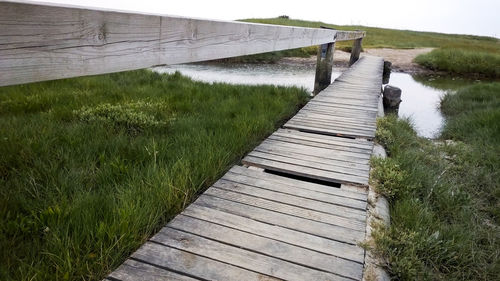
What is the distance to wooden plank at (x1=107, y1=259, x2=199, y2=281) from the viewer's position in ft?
5.05

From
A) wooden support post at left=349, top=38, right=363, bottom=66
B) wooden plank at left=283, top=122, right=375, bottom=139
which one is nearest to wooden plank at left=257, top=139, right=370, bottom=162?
wooden plank at left=283, top=122, right=375, bottom=139

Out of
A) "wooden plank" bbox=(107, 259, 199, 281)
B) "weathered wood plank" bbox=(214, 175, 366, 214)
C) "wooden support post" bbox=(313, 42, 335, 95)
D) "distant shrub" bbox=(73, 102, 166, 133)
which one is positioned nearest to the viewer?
"wooden plank" bbox=(107, 259, 199, 281)

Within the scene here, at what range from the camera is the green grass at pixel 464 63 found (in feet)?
53.6

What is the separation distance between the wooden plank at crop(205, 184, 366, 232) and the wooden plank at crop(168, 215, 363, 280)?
35 centimetres

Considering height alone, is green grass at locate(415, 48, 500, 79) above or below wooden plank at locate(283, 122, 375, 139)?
above

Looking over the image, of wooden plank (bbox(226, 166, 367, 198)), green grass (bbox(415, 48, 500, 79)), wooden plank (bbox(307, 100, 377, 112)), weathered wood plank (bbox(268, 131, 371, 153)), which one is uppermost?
green grass (bbox(415, 48, 500, 79))

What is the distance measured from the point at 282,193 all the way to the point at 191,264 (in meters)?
1.00

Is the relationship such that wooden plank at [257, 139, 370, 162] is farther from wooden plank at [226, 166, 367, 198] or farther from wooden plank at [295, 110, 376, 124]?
wooden plank at [295, 110, 376, 124]

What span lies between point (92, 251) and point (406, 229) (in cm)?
189

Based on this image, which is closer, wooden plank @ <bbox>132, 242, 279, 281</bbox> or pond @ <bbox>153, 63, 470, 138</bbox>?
wooden plank @ <bbox>132, 242, 279, 281</bbox>

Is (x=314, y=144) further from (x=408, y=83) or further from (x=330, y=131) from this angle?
(x=408, y=83)

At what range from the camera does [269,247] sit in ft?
5.99

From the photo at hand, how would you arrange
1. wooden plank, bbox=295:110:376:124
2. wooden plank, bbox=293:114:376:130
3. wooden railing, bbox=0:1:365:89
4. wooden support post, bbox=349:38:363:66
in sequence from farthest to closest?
wooden support post, bbox=349:38:363:66, wooden plank, bbox=295:110:376:124, wooden plank, bbox=293:114:376:130, wooden railing, bbox=0:1:365:89

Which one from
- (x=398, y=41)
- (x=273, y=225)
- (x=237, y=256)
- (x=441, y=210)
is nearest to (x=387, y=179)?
(x=441, y=210)
